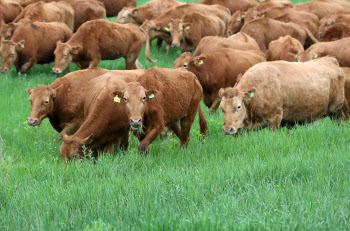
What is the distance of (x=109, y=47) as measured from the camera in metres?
16.5

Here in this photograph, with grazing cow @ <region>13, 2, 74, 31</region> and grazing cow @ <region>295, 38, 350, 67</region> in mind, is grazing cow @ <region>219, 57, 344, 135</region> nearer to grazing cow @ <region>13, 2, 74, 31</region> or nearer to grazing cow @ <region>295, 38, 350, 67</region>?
grazing cow @ <region>295, 38, 350, 67</region>

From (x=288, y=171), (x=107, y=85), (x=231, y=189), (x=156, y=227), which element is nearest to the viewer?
(x=156, y=227)

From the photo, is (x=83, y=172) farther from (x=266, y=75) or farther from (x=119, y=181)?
(x=266, y=75)

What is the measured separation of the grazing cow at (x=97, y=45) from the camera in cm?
1578

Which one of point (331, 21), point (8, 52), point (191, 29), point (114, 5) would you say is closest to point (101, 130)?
point (8, 52)

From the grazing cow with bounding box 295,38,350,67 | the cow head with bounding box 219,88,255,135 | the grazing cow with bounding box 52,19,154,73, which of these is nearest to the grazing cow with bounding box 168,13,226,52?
the grazing cow with bounding box 52,19,154,73

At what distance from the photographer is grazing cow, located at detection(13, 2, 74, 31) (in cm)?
1913

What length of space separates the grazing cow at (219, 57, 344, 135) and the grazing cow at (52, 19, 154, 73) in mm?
7240

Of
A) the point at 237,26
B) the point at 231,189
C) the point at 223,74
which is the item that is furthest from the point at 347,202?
the point at 237,26

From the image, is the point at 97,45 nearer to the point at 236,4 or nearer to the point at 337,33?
the point at 337,33

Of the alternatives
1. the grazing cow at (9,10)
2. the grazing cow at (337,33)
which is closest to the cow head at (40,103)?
the grazing cow at (337,33)

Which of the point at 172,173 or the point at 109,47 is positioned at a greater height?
the point at 172,173

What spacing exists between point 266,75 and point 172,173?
3.58 metres

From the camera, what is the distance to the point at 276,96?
9.64 m
